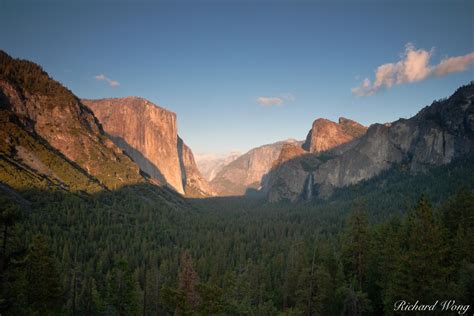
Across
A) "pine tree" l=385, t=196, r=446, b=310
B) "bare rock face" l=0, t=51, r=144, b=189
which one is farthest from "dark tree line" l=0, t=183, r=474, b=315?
"bare rock face" l=0, t=51, r=144, b=189

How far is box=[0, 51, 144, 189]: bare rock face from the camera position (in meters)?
163

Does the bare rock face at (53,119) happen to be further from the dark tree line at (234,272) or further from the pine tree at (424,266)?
the pine tree at (424,266)

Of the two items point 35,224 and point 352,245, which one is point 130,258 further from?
point 352,245

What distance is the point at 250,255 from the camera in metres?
97.8

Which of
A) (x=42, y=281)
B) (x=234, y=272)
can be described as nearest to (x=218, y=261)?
(x=234, y=272)

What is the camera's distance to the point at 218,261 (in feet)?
281

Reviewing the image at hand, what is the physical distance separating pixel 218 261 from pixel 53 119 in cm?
14141

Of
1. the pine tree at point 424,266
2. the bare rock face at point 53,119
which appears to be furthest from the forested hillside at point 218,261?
the bare rock face at point 53,119

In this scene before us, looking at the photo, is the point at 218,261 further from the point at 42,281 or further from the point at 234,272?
the point at 42,281

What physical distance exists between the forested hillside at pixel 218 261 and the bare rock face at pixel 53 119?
30.7m

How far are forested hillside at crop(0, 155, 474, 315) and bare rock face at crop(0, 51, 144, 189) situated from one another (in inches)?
1210

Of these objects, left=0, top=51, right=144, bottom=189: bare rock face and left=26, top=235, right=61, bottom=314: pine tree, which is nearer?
left=26, top=235, right=61, bottom=314: pine tree

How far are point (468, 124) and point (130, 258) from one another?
194822 millimetres

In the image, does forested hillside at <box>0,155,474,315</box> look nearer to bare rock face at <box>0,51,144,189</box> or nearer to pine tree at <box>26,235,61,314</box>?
pine tree at <box>26,235,61,314</box>
